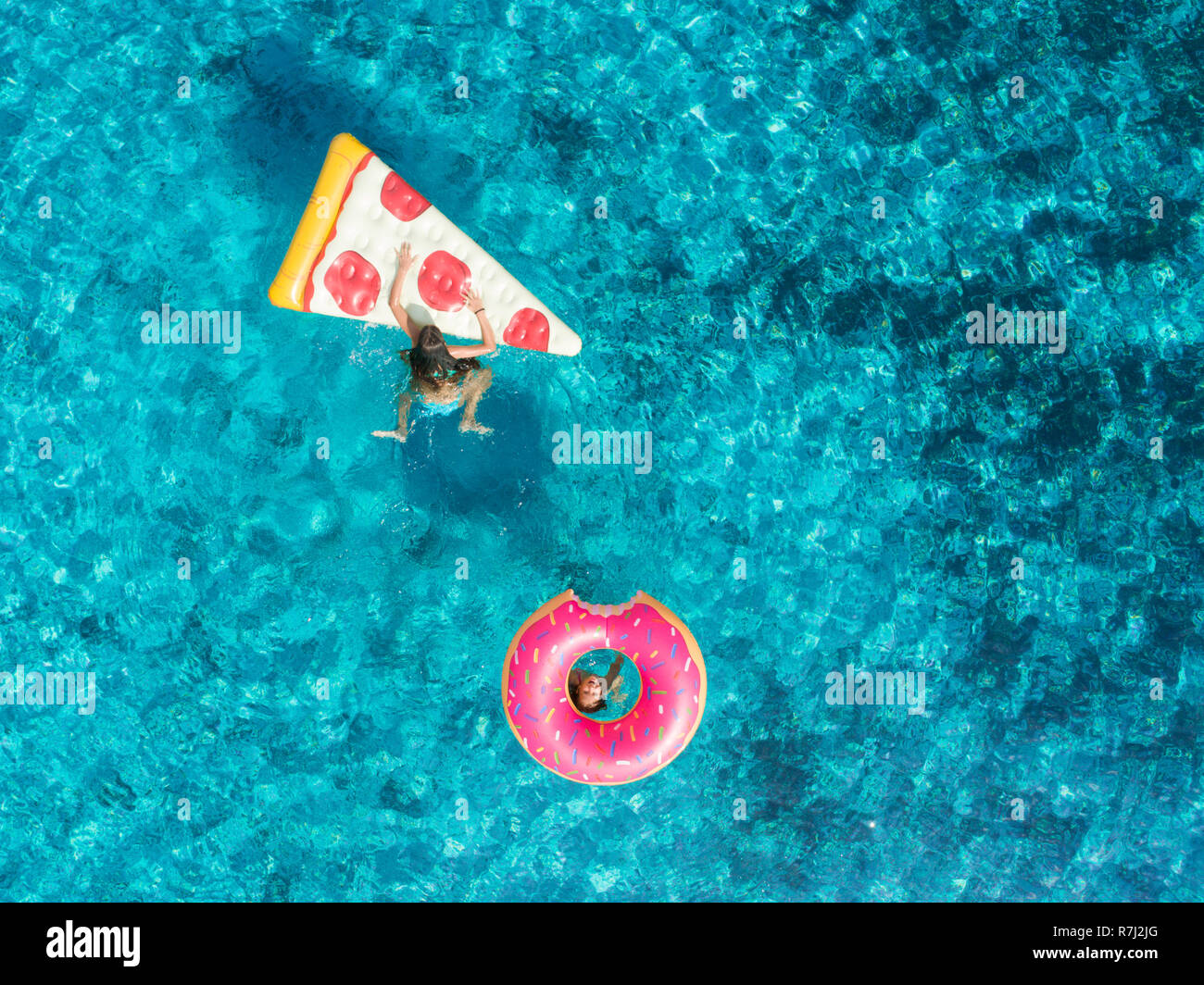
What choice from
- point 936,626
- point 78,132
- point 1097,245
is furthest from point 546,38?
point 936,626

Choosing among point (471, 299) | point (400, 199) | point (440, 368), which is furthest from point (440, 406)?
point (400, 199)

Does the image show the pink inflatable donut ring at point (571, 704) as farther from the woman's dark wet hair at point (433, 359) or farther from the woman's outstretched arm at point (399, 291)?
the woman's outstretched arm at point (399, 291)

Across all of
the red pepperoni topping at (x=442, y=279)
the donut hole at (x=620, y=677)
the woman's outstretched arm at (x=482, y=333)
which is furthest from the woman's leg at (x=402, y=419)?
the donut hole at (x=620, y=677)

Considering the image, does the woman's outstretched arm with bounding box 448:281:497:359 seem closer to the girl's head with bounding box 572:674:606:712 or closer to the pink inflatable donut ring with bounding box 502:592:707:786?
the pink inflatable donut ring with bounding box 502:592:707:786

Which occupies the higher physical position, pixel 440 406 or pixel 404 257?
pixel 404 257

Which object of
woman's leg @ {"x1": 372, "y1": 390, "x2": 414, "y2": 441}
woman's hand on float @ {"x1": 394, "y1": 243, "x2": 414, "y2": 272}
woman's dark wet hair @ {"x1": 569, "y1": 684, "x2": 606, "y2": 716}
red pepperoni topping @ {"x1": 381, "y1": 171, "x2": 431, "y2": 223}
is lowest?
woman's dark wet hair @ {"x1": 569, "y1": 684, "x2": 606, "y2": 716}

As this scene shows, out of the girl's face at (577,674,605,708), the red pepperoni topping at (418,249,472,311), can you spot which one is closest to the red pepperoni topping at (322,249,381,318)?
the red pepperoni topping at (418,249,472,311)

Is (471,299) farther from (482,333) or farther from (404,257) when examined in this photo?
(404,257)
